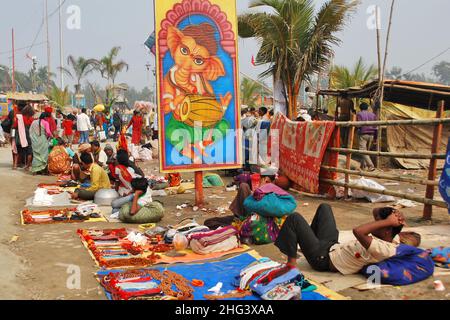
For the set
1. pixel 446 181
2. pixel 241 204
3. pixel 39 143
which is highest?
pixel 39 143

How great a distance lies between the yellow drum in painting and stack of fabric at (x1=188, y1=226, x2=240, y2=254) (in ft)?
9.38

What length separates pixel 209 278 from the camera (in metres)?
4.87

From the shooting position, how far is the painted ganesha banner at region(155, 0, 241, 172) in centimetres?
813

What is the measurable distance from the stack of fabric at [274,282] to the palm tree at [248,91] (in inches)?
1093

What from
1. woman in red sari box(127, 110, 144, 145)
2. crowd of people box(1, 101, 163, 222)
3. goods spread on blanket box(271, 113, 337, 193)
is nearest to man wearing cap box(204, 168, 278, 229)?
crowd of people box(1, 101, 163, 222)

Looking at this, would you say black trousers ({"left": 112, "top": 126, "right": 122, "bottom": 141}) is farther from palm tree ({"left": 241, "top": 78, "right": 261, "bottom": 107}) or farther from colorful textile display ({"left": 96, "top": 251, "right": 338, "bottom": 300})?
colorful textile display ({"left": 96, "top": 251, "right": 338, "bottom": 300})

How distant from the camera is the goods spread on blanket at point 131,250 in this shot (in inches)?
214

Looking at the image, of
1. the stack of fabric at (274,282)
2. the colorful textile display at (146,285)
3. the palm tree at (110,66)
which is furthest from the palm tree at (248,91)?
the stack of fabric at (274,282)

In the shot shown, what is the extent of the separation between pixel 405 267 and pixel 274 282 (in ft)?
3.96

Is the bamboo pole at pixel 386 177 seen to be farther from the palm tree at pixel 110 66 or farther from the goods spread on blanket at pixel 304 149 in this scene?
the palm tree at pixel 110 66

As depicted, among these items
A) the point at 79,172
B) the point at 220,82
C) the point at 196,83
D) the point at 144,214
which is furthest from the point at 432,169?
the point at 79,172

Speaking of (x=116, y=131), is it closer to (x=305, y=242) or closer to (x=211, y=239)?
(x=211, y=239)
